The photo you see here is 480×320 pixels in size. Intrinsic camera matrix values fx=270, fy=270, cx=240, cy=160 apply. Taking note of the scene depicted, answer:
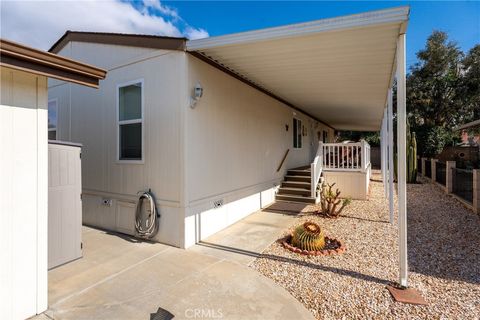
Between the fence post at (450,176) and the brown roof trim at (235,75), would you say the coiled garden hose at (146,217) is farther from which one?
the fence post at (450,176)

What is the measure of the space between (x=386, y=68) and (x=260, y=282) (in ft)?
14.7

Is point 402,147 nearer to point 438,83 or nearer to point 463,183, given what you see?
point 463,183

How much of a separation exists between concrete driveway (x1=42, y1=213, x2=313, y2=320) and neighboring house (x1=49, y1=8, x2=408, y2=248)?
0.70 meters

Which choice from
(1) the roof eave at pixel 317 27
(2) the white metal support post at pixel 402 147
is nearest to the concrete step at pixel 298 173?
(2) the white metal support post at pixel 402 147

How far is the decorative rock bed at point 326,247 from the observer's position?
4160 mm

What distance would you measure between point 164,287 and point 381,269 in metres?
2.84

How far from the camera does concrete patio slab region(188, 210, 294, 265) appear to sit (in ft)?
13.8

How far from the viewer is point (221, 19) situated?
7.20 meters

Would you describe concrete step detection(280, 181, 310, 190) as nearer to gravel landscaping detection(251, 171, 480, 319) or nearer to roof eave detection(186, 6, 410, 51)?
gravel landscaping detection(251, 171, 480, 319)

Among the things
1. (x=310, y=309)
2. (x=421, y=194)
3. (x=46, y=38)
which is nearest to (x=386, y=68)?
(x=310, y=309)

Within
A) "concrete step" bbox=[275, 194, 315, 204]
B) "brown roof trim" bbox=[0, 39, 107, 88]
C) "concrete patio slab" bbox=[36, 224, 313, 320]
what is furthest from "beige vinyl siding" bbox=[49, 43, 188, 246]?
"concrete step" bbox=[275, 194, 315, 204]

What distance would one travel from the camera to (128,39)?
5.14m

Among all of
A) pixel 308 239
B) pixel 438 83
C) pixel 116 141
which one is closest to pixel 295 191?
pixel 308 239

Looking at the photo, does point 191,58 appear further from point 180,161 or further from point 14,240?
point 14,240
